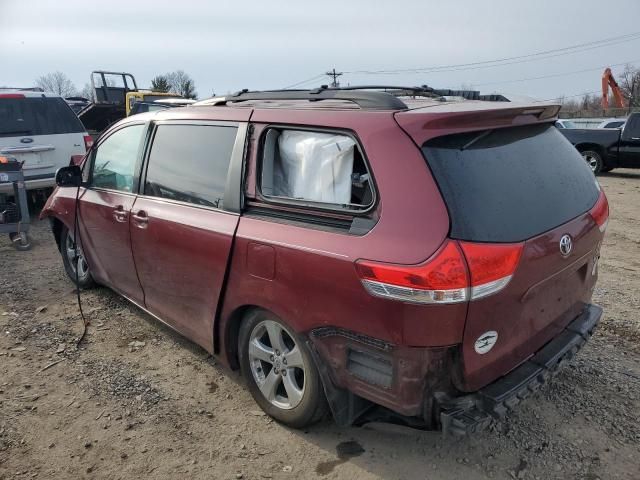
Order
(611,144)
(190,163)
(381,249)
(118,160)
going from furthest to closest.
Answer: (611,144)
(118,160)
(190,163)
(381,249)

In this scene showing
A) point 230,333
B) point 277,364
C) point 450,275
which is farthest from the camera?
point 230,333

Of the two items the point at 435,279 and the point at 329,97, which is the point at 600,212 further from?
the point at 329,97

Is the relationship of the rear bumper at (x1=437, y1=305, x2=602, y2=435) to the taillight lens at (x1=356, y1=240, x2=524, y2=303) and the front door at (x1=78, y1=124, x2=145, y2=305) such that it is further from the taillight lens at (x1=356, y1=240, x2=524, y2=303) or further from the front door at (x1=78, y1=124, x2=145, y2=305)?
the front door at (x1=78, y1=124, x2=145, y2=305)

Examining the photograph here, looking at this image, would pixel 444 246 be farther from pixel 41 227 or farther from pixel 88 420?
pixel 41 227

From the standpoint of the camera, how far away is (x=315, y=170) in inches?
103

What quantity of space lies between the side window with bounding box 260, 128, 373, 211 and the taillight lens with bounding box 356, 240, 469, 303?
0.40 meters

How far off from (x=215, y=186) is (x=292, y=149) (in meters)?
0.62

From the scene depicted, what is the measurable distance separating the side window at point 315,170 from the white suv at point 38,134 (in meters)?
6.45

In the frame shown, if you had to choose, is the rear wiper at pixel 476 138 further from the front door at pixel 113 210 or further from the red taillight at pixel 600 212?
the front door at pixel 113 210

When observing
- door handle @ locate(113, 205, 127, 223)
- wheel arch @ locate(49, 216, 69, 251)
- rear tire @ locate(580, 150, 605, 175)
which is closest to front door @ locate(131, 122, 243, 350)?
door handle @ locate(113, 205, 127, 223)

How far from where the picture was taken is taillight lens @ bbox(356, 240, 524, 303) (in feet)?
6.77

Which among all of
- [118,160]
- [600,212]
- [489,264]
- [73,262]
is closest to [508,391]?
[489,264]

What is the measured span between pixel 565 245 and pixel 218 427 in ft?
7.01

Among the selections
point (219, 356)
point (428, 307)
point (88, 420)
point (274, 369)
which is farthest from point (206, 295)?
point (428, 307)
